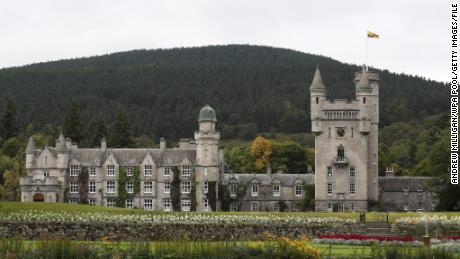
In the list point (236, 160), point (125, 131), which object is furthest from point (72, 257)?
point (236, 160)

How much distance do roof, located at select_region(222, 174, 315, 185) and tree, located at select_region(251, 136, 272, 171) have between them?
2236cm

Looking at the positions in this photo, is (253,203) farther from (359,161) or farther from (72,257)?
(72,257)

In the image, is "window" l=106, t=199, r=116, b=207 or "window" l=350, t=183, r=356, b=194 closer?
"window" l=350, t=183, r=356, b=194

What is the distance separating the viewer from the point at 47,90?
180500 mm

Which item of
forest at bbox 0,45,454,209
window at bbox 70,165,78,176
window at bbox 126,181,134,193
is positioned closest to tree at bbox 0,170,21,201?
window at bbox 70,165,78,176

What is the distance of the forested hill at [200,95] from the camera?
6737 inches

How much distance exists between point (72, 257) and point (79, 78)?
159 m

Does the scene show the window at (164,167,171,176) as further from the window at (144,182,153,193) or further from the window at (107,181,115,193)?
the window at (107,181,115,193)

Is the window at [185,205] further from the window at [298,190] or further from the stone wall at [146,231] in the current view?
the stone wall at [146,231]

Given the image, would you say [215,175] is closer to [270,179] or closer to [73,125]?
[270,179]

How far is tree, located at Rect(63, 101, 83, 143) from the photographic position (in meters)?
112

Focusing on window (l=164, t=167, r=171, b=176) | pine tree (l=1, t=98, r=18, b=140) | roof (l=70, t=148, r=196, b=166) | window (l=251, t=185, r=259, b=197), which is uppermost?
pine tree (l=1, t=98, r=18, b=140)

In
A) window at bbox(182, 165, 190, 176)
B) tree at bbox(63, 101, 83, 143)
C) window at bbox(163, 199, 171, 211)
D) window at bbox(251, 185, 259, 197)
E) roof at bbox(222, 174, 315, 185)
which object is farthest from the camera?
tree at bbox(63, 101, 83, 143)

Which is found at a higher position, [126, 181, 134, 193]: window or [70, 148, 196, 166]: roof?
[70, 148, 196, 166]: roof
